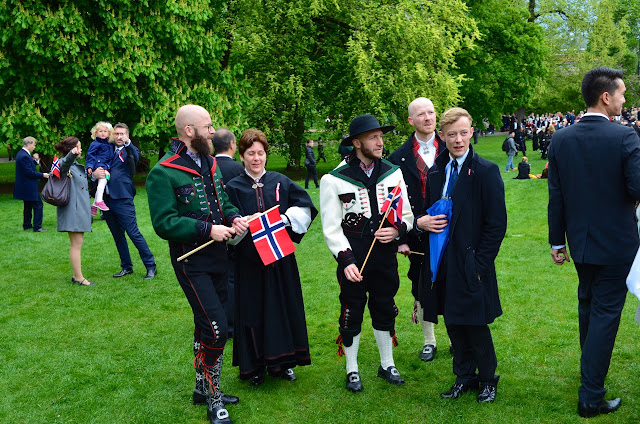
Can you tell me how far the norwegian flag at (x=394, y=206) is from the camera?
208 inches

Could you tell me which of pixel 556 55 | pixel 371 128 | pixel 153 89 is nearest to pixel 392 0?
pixel 153 89

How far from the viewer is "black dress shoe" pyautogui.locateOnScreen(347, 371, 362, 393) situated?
5.39m

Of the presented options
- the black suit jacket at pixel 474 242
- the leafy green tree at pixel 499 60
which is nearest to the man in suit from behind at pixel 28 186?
the black suit jacket at pixel 474 242

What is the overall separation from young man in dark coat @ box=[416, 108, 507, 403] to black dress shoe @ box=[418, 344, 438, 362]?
3.39ft

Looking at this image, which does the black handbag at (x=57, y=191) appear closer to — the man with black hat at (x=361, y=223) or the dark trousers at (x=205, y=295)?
the dark trousers at (x=205, y=295)

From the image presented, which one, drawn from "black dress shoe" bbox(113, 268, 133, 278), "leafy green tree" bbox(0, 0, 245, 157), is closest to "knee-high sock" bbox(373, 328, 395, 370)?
"black dress shoe" bbox(113, 268, 133, 278)

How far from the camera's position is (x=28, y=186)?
14.6 metres

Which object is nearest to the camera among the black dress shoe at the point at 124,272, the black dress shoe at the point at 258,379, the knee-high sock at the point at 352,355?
the knee-high sock at the point at 352,355

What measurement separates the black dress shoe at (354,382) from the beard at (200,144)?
2.28 m

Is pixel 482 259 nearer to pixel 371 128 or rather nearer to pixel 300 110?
pixel 371 128

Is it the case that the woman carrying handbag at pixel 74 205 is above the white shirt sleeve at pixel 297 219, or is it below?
below

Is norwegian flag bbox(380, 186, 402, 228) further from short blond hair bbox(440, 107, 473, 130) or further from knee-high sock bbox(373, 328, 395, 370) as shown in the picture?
knee-high sock bbox(373, 328, 395, 370)

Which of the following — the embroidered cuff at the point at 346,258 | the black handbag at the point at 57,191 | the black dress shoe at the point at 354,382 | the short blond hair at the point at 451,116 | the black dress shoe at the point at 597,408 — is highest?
the short blond hair at the point at 451,116

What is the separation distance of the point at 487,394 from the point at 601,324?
1.05 meters
